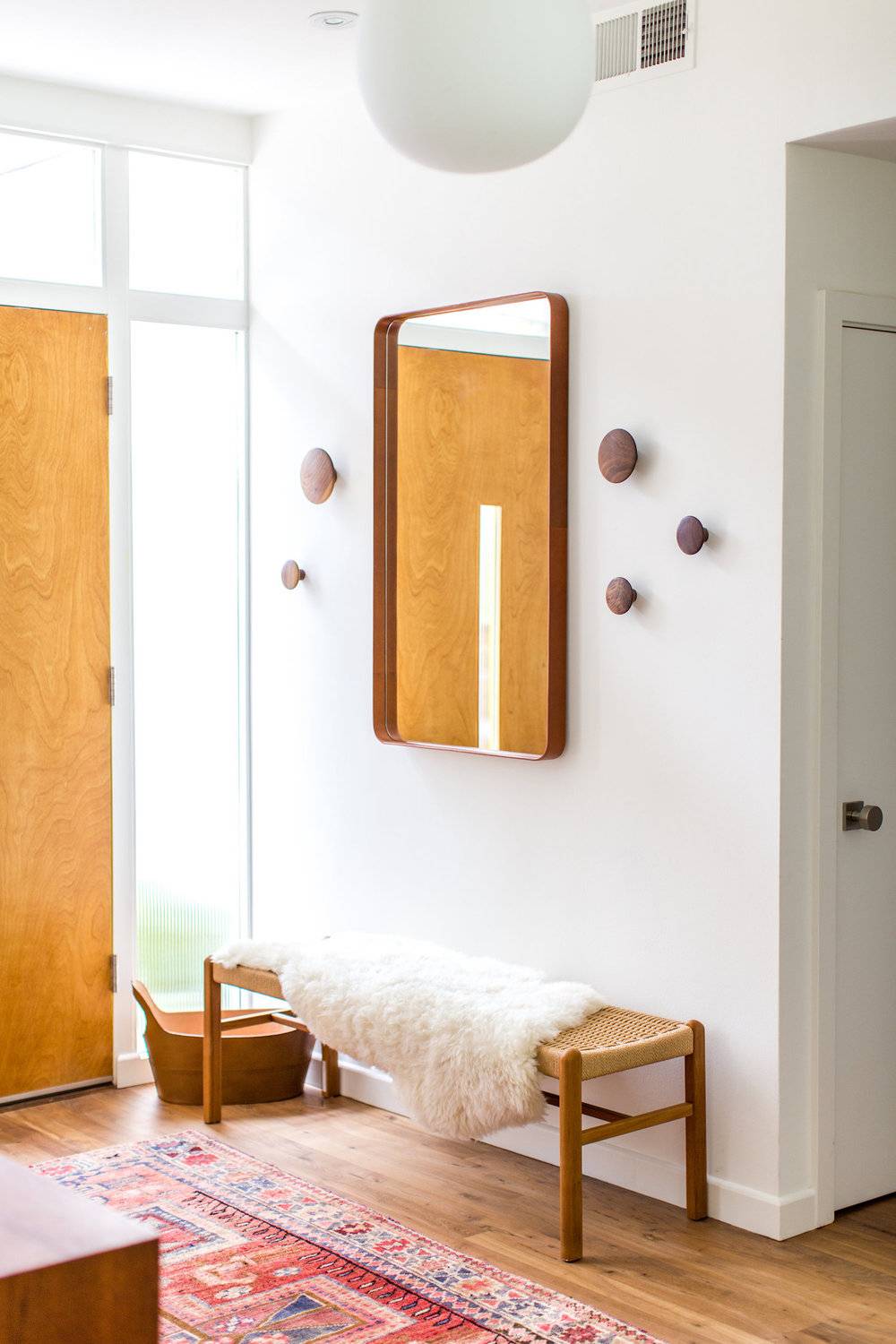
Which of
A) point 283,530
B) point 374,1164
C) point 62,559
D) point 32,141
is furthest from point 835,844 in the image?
point 32,141

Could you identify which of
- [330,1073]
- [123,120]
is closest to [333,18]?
[123,120]

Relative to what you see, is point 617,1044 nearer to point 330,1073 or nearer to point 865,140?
point 330,1073

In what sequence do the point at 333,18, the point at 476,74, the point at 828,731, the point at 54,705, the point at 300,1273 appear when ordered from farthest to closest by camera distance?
the point at 54,705 → the point at 333,18 → the point at 828,731 → the point at 300,1273 → the point at 476,74

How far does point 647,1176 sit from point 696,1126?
0.26 m

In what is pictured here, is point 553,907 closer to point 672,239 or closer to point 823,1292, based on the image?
point 823,1292

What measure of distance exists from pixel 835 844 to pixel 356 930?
1482mm

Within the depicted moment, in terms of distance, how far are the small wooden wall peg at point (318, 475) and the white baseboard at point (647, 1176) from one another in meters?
1.58

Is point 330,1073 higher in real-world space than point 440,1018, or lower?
lower

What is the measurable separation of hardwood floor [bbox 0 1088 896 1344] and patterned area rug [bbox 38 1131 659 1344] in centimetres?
9

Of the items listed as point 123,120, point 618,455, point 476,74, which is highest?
point 123,120

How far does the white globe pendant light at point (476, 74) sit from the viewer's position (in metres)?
1.58

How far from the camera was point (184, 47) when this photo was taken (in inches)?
150

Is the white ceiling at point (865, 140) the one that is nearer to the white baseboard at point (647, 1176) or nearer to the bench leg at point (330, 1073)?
the white baseboard at point (647, 1176)

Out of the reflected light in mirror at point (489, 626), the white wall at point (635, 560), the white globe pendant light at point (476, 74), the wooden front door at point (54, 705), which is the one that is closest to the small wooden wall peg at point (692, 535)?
the white wall at point (635, 560)
